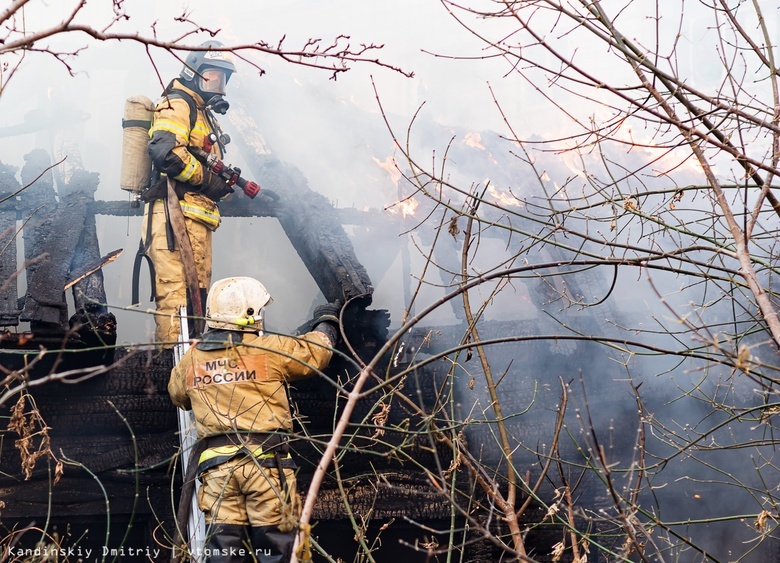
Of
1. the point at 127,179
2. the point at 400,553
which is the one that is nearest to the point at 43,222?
the point at 127,179

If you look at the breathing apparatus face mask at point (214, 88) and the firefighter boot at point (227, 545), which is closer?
the firefighter boot at point (227, 545)

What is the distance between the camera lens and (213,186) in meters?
6.40

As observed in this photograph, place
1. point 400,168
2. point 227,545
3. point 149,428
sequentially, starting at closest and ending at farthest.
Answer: point 227,545 < point 149,428 < point 400,168

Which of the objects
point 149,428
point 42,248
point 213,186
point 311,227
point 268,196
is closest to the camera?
point 149,428

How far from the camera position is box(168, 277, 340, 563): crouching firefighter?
4.29m

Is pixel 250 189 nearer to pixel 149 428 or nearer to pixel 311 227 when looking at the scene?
pixel 311 227

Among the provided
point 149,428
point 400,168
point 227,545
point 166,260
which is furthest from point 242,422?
point 400,168

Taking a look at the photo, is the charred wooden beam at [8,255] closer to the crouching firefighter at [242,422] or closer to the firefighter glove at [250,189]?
the crouching firefighter at [242,422]

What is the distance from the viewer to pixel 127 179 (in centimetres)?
629

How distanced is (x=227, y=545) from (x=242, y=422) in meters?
0.65

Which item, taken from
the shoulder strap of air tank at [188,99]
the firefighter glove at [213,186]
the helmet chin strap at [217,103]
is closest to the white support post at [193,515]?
the firefighter glove at [213,186]

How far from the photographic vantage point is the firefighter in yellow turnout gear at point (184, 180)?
239 inches

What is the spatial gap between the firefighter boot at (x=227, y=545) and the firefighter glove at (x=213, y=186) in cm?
297

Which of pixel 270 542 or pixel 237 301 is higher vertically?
pixel 237 301
